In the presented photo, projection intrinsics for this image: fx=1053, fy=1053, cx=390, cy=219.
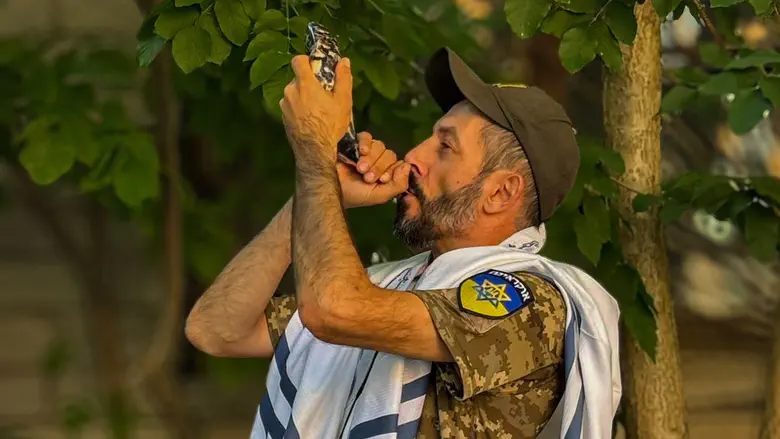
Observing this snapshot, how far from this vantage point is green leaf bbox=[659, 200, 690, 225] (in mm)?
1953

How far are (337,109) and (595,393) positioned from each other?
551mm

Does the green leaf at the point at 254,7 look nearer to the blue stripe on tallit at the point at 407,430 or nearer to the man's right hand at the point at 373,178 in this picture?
the man's right hand at the point at 373,178

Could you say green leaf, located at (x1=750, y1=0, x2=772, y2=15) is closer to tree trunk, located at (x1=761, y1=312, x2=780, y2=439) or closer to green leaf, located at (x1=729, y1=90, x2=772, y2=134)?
green leaf, located at (x1=729, y1=90, x2=772, y2=134)

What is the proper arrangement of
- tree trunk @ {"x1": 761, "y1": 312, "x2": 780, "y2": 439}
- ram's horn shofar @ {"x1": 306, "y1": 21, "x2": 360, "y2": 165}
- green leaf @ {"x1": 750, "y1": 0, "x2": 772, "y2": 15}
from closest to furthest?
ram's horn shofar @ {"x1": 306, "y1": 21, "x2": 360, "y2": 165}, green leaf @ {"x1": 750, "y1": 0, "x2": 772, "y2": 15}, tree trunk @ {"x1": 761, "y1": 312, "x2": 780, "y2": 439}

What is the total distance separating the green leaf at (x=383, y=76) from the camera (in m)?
2.06

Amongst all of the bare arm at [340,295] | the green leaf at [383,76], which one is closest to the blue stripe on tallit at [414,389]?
the bare arm at [340,295]

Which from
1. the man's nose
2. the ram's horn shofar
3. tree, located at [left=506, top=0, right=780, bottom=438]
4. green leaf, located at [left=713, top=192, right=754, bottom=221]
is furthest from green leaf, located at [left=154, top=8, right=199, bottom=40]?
green leaf, located at [left=713, top=192, right=754, bottom=221]

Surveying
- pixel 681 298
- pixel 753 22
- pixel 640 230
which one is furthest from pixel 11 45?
pixel 681 298

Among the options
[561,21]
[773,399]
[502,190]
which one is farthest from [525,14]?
[773,399]

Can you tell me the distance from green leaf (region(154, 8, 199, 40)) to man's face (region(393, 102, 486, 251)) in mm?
458

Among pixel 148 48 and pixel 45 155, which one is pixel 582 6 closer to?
pixel 148 48

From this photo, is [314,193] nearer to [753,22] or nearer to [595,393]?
[595,393]

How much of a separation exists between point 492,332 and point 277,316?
0.47m

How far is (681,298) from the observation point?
3.82 meters
